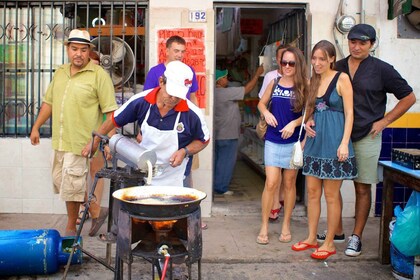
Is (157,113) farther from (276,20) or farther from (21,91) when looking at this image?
(276,20)

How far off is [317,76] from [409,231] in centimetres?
156

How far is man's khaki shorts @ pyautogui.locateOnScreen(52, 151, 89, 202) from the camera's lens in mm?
5715

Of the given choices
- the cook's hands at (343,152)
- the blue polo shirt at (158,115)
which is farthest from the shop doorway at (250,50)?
the blue polo shirt at (158,115)

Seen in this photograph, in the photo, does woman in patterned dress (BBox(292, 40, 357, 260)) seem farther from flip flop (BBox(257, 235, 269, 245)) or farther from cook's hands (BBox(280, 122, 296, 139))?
flip flop (BBox(257, 235, 269, 245))

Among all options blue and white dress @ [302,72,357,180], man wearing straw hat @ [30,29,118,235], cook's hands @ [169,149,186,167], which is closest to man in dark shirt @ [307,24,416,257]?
blue and white dress @ [302,72,357,180]

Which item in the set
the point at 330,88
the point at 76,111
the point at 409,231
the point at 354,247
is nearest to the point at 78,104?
the point at 76,111

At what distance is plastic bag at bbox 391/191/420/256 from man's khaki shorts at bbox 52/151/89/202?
2.84 metres

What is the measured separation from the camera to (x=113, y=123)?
4598mm

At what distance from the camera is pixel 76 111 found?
5785mm

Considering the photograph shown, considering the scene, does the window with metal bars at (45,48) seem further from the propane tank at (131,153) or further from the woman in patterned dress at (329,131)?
the propane tank at (131,153)

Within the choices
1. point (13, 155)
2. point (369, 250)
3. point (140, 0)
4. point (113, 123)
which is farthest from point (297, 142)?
point (13, 155)

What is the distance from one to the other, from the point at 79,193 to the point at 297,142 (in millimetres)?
2087

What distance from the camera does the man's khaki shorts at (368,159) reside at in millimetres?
5422

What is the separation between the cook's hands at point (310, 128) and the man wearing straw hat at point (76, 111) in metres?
1.85
